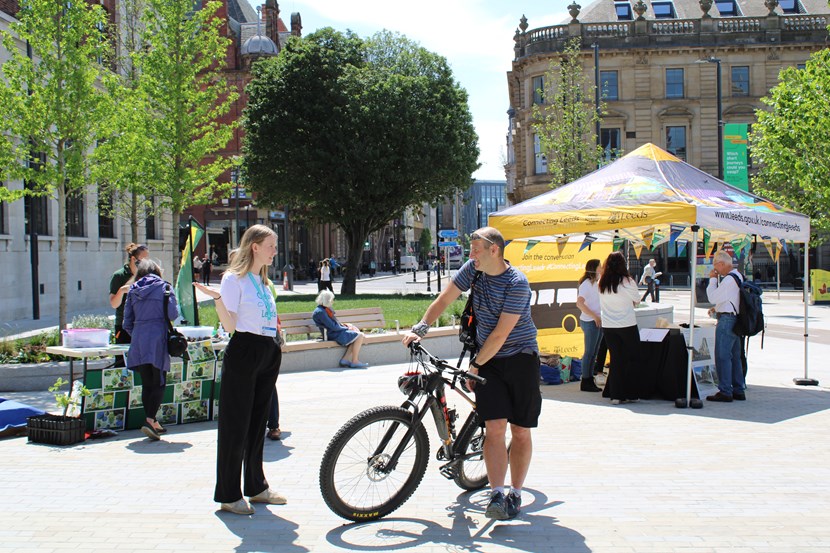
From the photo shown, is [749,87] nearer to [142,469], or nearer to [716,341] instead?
[716,341]

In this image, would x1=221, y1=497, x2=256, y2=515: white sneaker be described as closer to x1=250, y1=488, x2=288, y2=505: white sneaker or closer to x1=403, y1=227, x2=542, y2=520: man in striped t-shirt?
x1=250, y1=488, x2=288, y2=505: white sneaker

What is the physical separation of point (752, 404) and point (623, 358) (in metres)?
1.68

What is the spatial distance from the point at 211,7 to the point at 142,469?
50.4 feet

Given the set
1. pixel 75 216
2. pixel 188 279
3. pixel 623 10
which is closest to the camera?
pixel 188 279

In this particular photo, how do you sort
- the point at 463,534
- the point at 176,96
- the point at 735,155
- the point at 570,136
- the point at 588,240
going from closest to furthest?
1. the point at 463,534
2. the point at 588,240
3. the point at 176,96
4. the point at 735,155
5. the point at 570,136

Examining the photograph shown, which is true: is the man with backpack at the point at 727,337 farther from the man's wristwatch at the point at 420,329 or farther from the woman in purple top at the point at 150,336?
the woman in purple top at the point at 150,336

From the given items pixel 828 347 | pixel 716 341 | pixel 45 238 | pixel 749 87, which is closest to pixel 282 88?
pixel 45 238

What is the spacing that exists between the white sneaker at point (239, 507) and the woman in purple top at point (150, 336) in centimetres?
265

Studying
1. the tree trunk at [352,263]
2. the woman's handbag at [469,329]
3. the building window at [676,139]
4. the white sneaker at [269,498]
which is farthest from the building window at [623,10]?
the white sneaker at [269,498]

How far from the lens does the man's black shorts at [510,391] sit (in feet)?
17.2

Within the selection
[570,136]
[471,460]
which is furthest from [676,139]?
[471,460]

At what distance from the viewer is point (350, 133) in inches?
1257

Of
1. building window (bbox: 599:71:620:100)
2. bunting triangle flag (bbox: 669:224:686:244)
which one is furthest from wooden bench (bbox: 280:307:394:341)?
building window (bbox: 599:71:620:100)

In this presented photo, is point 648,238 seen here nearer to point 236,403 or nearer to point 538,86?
point 236,403
